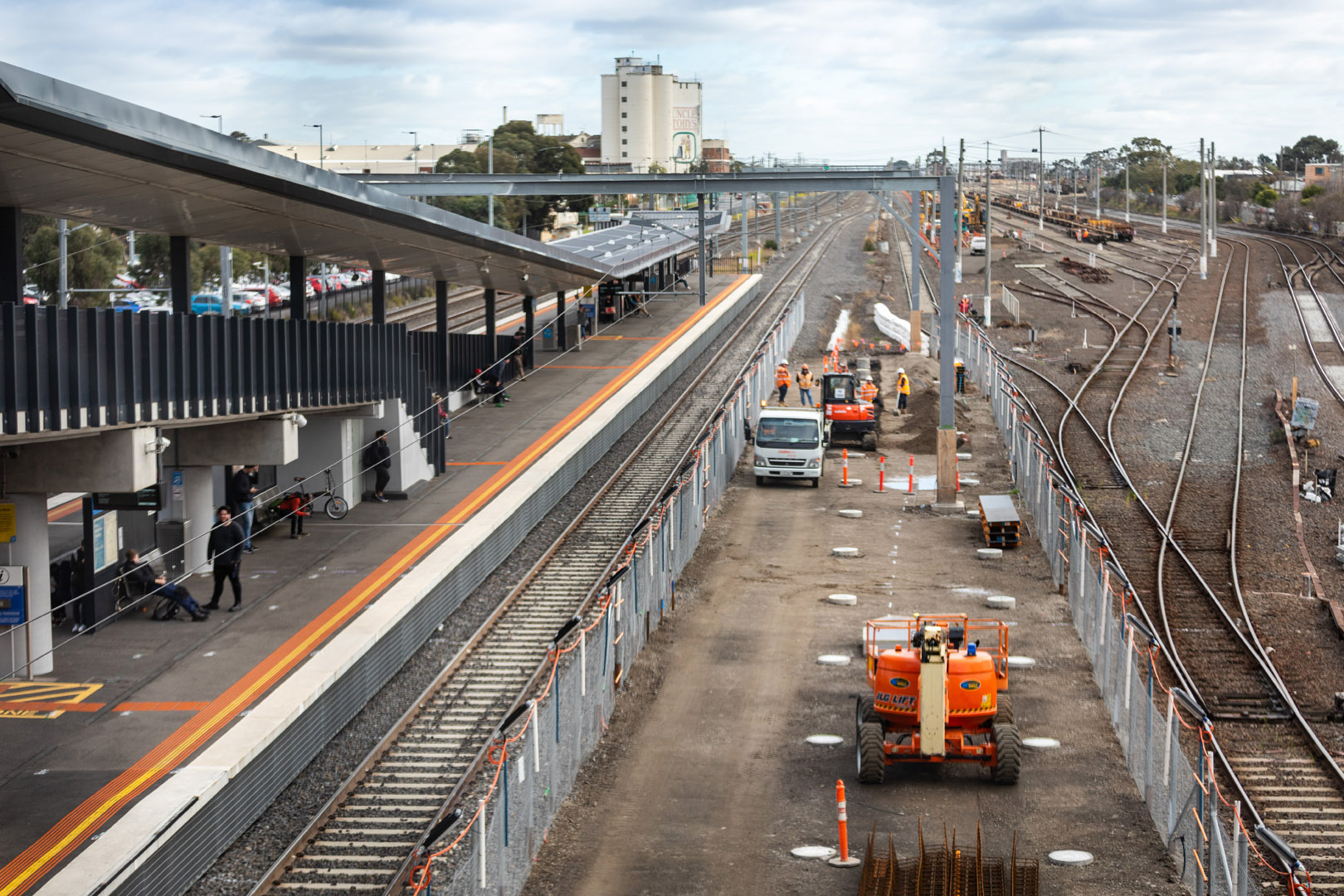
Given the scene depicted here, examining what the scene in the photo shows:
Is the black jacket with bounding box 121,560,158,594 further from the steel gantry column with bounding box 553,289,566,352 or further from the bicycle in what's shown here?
the steel gantry column with bounding box 553,289,566,352

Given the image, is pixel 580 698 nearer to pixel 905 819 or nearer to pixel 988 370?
pixel 905 819

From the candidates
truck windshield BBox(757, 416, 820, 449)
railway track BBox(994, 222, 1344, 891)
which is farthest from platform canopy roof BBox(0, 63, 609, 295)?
railway track BBox(994, 222, 1344, 891)

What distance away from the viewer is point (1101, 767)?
17719 millimetres

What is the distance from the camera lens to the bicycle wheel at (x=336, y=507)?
96.2 ft

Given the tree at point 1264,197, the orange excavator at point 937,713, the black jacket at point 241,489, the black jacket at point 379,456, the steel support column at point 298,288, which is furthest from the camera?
the tree at point 1264,197

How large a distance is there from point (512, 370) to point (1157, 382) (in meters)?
21.7

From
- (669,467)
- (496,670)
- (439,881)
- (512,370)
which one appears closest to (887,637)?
(496,670)

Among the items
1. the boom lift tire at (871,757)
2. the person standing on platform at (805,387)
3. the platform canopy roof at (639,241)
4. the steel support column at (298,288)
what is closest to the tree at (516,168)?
the platform canopy roof at (639,241)

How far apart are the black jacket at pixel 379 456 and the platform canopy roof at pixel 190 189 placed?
14.2ft

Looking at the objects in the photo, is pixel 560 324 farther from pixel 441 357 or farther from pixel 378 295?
pixel 378 295

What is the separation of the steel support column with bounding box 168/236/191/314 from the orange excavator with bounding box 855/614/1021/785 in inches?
487

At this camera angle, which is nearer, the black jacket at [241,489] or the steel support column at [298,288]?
the black jacket at [241,489]

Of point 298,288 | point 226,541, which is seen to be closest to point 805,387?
point 298,288

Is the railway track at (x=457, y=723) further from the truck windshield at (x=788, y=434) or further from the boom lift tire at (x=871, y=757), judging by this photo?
the boom lift tire at (x=871, y=757)
